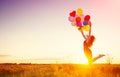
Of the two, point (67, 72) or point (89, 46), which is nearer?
point (89, 46)

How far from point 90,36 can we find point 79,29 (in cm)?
43

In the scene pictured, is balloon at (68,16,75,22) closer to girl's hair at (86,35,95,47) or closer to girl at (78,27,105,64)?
girl at (78,27,105,64)

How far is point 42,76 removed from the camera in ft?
55.3

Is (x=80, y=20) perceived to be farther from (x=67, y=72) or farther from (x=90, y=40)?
(x=67, y=72)

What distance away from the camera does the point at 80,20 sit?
8938mm

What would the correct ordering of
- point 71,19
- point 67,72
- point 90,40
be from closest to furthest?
point 90,40, point 71,19, point 67,72

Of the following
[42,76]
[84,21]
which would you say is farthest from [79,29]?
[42,76]

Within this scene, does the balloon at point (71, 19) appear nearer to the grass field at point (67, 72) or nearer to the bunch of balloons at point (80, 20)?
the bunch of balloons at point (80, 20)

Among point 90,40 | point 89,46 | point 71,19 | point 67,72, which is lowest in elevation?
point 67,72

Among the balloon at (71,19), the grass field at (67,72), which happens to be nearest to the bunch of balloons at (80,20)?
the balloon at (71,19)

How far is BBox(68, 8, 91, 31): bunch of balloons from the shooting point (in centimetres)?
890

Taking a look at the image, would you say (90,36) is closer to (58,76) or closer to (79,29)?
(79,29)

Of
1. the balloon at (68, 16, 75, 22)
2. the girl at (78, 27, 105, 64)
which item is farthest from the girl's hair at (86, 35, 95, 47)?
the balloon at (68, 16, 75, 22)

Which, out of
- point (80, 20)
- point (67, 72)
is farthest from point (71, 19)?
point (67, 72)
